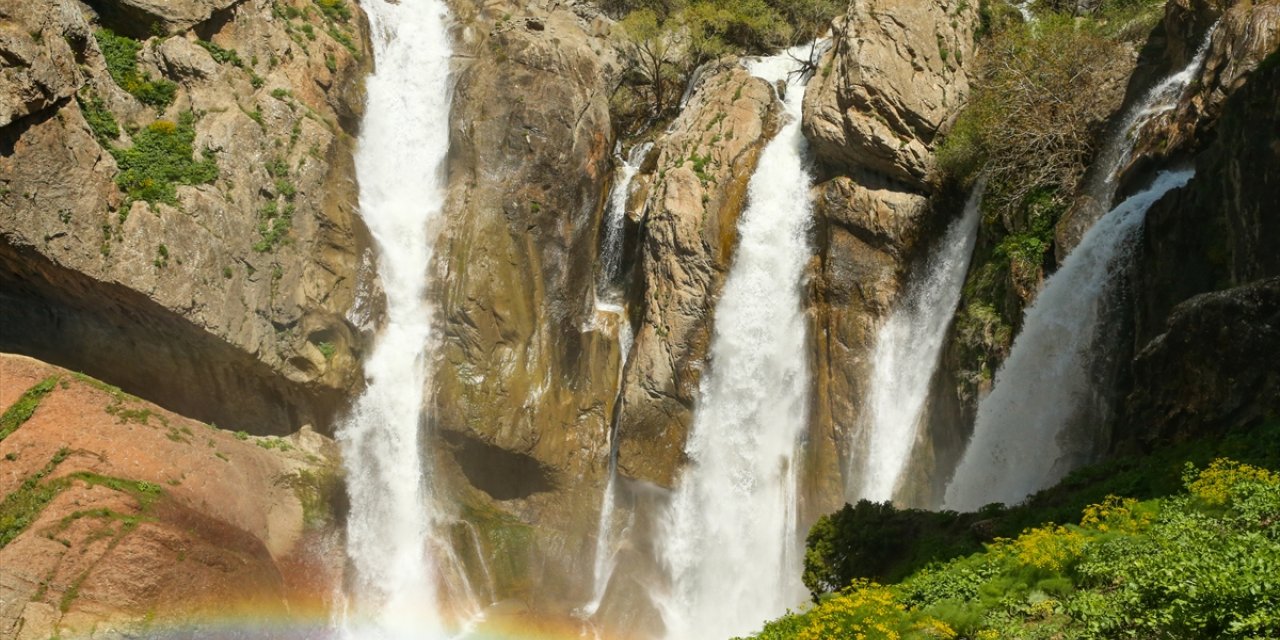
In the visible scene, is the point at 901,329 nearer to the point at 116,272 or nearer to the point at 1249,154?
the point at 1249,154

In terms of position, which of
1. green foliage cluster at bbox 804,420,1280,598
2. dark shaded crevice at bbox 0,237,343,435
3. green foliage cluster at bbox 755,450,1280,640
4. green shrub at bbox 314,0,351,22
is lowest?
green foliage cluster at bbox 755,450,1280,640

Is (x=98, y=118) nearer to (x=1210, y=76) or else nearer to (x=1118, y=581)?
(x=1118, y=581)

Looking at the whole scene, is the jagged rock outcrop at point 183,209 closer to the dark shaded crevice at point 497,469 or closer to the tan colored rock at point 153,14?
the tan colored rock at point 153,14

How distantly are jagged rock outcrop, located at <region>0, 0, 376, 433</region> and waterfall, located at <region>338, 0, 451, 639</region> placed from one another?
132 centimetres

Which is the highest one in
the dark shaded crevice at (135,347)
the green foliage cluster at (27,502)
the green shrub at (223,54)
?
the green shrub at (223,54)

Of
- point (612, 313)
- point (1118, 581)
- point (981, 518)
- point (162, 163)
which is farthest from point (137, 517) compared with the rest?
point (1118, 581)

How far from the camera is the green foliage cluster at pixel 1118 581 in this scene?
28.0 ft

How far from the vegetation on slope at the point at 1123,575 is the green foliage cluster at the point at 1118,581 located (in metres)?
0.02

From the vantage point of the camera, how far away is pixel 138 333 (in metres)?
26.1

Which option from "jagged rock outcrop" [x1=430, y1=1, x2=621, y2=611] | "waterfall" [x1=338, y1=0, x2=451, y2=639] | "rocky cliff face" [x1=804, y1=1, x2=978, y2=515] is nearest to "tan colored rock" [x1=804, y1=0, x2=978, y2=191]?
"rocky cliff face" [x1=804, y1=1, x2=978, y2=515]

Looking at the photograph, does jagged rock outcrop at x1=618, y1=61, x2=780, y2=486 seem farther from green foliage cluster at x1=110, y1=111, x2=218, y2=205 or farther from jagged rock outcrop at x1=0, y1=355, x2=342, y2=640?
green foliage cluster at x1=110, y1=111, x2=218, y2=205

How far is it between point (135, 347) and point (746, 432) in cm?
1940

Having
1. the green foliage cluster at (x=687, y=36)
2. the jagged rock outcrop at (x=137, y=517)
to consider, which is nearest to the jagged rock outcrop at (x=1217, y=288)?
the green foliage cluster at (x=687, y=36)

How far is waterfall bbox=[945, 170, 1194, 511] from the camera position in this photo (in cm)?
1913
